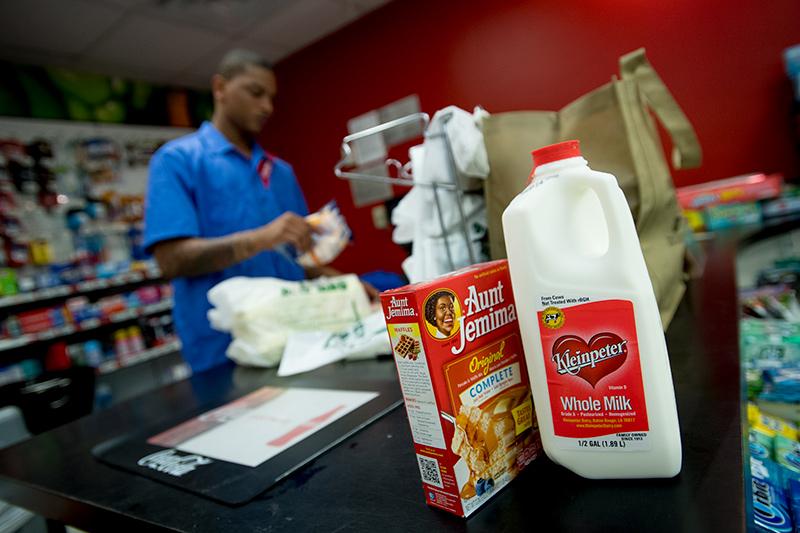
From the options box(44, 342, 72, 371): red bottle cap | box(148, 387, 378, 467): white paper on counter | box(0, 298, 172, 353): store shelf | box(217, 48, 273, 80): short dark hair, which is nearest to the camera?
box(148, 387, 378, 467): white paper on counter

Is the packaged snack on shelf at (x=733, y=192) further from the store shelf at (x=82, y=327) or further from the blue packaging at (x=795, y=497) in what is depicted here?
the store shelf at (x=82, y=327)

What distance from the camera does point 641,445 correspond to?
1.53ft

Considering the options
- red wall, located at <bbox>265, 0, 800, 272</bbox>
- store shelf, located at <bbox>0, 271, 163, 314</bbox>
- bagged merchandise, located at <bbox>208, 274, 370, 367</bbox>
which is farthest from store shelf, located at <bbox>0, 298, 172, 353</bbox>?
bagged merchandise, located at <bbox>208, 274, 370, 367</bbox>

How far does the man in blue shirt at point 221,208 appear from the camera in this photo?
1.71 metres

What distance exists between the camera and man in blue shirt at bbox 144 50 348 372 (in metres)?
1.71

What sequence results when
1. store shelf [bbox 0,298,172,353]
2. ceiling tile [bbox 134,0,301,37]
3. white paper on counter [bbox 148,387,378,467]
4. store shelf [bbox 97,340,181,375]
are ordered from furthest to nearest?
store shelf [bbox 97,340,181,375] → store shelf [bbox 0,298,172,353] → ceiling tile [bbox 134,0,301,37] → white paper on counter [bbox 148,387,378,467]

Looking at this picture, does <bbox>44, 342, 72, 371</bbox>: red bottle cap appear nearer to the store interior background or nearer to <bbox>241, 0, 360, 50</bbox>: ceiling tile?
the store interior background

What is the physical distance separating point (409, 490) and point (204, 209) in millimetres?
1663

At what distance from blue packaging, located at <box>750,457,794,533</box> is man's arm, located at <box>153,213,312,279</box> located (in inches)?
51.6

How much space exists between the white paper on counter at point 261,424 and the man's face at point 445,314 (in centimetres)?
43

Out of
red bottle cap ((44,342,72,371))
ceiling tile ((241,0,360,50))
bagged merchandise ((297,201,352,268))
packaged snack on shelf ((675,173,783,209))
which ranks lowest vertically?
red bottle cap ((44,342,72,371))

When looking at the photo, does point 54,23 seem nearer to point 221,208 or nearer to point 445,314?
point 221,208

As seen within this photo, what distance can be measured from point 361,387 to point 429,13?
405 cm

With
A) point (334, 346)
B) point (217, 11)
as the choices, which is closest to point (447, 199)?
point (334, 346)
